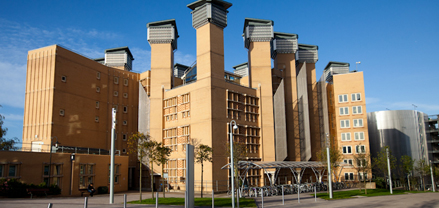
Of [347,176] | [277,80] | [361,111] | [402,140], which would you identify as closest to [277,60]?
[277,80]

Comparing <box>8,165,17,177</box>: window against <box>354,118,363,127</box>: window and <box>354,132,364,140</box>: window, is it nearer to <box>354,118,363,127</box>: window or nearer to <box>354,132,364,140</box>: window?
<box>354,132,364,140</box>: window

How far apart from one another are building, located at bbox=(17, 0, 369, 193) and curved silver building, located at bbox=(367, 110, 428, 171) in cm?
2476

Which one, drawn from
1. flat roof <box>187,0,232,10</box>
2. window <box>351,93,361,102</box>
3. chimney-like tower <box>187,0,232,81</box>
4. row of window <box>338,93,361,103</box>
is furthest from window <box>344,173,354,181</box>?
flat roof <box>187,0,232,10</box>

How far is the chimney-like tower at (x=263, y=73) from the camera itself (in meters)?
54.1

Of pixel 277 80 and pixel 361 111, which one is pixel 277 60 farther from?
pixel 361 111

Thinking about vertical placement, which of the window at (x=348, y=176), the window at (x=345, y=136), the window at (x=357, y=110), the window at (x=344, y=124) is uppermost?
the window at (x=357, y=110)

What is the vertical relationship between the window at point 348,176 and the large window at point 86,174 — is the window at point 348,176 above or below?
below

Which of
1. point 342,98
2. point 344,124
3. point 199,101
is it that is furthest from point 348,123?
point 199,101

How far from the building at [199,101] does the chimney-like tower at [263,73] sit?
0.53 ft

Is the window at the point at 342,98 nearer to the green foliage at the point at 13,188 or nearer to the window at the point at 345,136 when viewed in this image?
the window at the point at 345,136

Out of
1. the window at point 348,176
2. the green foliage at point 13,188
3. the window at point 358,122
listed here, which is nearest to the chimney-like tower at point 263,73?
the window at point 348,176

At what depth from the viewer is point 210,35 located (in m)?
49.5

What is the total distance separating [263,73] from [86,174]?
99.5ft

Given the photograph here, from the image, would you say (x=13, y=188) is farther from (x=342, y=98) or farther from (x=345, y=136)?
(x=342, y=98)
